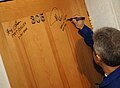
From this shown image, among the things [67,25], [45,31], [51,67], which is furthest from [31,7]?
[51,67]

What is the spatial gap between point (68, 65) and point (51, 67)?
144 mm

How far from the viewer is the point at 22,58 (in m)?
1.61

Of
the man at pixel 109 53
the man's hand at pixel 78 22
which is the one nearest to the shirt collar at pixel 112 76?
the man at pixel 109 53

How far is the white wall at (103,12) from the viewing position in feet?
6.15

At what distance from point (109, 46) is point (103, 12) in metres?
0.64

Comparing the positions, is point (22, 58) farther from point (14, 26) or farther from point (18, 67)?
point (14, 26)

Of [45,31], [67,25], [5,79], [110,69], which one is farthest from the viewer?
[67,25]

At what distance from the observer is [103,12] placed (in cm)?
192

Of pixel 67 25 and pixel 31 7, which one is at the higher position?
pixel 31 7

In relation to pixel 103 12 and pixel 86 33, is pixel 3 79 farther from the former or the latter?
pixel 103 12

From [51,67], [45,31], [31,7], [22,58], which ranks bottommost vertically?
[51,67]

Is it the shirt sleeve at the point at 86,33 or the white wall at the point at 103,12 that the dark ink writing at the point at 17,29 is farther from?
the white wall at the point at 103,12

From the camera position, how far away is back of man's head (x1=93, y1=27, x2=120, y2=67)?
1.33 metres

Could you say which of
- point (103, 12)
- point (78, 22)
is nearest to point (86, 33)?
point (78, 22)
